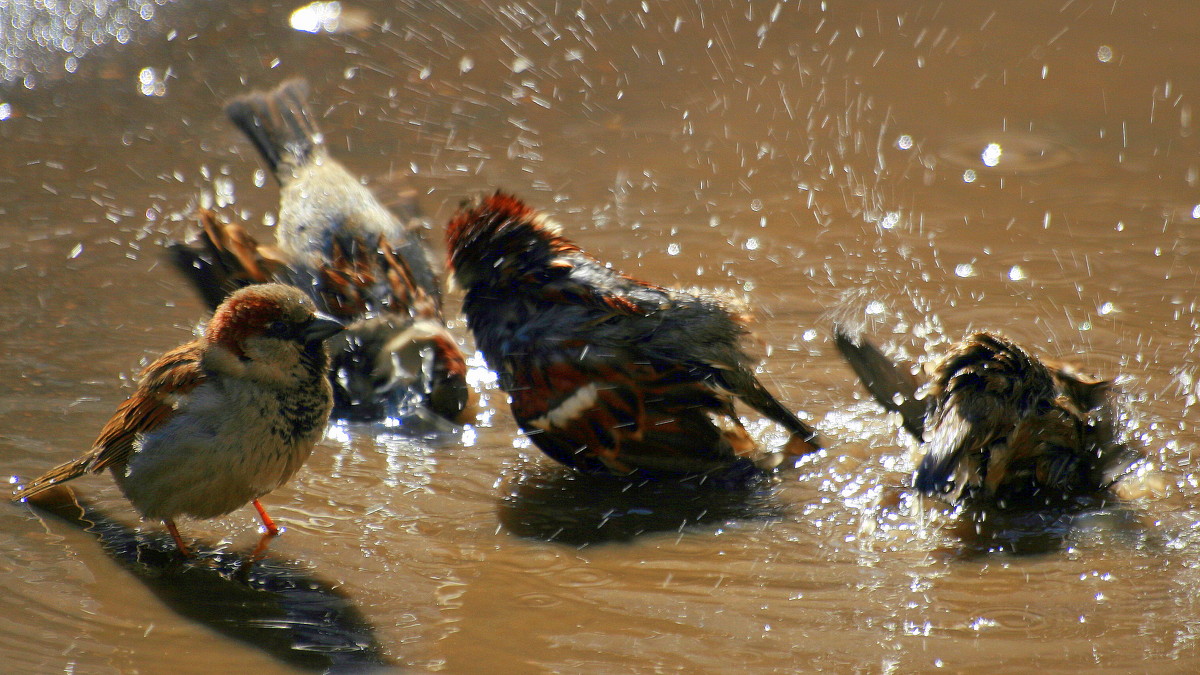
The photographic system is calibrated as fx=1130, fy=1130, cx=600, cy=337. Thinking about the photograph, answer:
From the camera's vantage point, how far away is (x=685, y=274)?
5.95 m

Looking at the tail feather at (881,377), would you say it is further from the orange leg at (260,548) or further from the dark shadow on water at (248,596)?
the orange leg at (260,548)

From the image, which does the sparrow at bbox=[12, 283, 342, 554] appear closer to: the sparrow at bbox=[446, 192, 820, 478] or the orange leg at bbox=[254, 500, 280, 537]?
the orange leg at bbox=[254, 500, 280, 537]

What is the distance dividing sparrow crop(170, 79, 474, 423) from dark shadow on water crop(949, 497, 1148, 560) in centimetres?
209

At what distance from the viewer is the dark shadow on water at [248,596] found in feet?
10.4

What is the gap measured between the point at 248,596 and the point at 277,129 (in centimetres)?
340

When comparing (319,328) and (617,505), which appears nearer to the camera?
(319,328)

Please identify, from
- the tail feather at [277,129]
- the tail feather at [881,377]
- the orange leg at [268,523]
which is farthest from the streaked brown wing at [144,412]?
the tail feather at [277,129]

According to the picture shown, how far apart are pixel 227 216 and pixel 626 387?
3.58 metres

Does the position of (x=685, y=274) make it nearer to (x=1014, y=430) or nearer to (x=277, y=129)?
(x=277, y=129)

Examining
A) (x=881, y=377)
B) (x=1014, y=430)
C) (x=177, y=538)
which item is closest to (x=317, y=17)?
(x=177, y=538)

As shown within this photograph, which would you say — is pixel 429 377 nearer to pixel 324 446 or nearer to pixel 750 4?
Answer: pixel 324 446

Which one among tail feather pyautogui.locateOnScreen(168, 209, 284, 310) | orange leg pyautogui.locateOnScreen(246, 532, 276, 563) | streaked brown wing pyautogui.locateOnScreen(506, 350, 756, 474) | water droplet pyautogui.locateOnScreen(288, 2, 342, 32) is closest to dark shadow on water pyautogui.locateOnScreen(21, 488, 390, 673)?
orange leg pyautogui.locateOnScreen(246, 532, 276, 563)

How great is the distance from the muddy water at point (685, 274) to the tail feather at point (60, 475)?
102 mm

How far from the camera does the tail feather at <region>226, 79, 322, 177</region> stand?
616 cm
